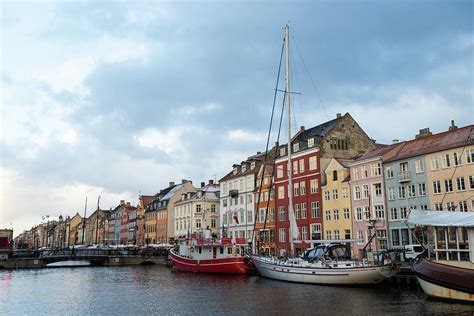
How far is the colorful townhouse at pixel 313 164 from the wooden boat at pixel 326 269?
22.0 meters

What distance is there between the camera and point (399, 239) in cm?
5806

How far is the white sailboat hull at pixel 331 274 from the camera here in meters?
41.2

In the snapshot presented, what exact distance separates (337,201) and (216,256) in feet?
63.1

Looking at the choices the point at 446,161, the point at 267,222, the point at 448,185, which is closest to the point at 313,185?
the point at 267,222

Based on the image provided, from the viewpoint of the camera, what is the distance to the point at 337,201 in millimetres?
68375

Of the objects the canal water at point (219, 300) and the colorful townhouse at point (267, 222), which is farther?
the colorful townhouse at point (267, 222)

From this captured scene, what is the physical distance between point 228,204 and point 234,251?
1296 inches

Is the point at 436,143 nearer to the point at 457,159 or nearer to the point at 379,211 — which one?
the point at 457,159

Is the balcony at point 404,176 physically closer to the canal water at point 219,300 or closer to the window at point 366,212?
the window at point 366,212

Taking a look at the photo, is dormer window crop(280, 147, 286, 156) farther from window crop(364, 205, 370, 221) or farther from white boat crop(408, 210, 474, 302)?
white boat crop(408, 210, 474, 302)

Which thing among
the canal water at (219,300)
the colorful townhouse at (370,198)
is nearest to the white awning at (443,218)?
the canal water at (219,300)

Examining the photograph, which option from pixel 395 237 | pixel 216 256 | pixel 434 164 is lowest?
pixel 216 256

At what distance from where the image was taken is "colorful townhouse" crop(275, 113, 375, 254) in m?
72.8

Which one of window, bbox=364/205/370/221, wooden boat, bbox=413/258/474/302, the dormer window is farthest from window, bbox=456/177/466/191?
the dormer window
